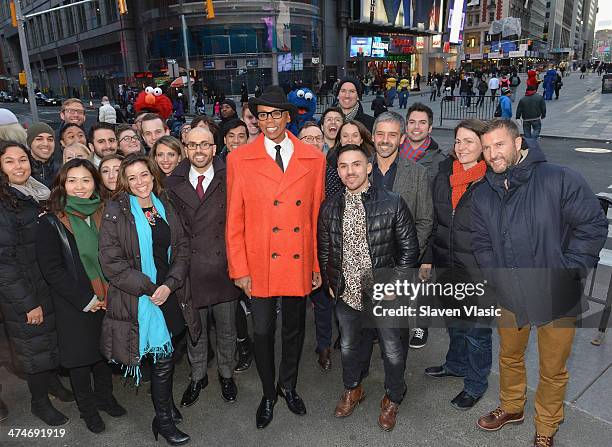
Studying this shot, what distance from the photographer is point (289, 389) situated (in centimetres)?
396

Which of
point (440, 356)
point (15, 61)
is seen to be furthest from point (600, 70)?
point (15, 61)

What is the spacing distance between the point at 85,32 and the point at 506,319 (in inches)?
2869

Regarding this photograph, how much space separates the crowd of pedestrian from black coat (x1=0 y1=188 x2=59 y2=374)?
0.01 metres

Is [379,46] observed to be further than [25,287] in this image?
Yes

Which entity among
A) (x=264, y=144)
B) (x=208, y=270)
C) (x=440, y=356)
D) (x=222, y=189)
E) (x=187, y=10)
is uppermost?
(x=187, y=10)

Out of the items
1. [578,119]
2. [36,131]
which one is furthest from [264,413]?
[578,119]

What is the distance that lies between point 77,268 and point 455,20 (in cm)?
8382

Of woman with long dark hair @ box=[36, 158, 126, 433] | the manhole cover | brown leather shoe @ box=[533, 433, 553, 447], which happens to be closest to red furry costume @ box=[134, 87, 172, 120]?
woman with long dark hair @ box=[36, 158, 126, 433]

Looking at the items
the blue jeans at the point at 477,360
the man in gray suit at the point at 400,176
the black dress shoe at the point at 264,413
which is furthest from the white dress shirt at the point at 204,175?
the blue jeans at the point at 477,360

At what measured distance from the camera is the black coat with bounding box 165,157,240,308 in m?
3.72

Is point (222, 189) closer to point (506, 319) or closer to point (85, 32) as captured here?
point (506, 319)

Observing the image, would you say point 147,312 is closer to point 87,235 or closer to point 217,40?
point 87,235

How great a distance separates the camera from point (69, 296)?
3391 millimetres

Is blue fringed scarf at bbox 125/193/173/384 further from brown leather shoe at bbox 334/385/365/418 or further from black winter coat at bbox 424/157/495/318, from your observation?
black winter coat at bbox 424/157/495/318
